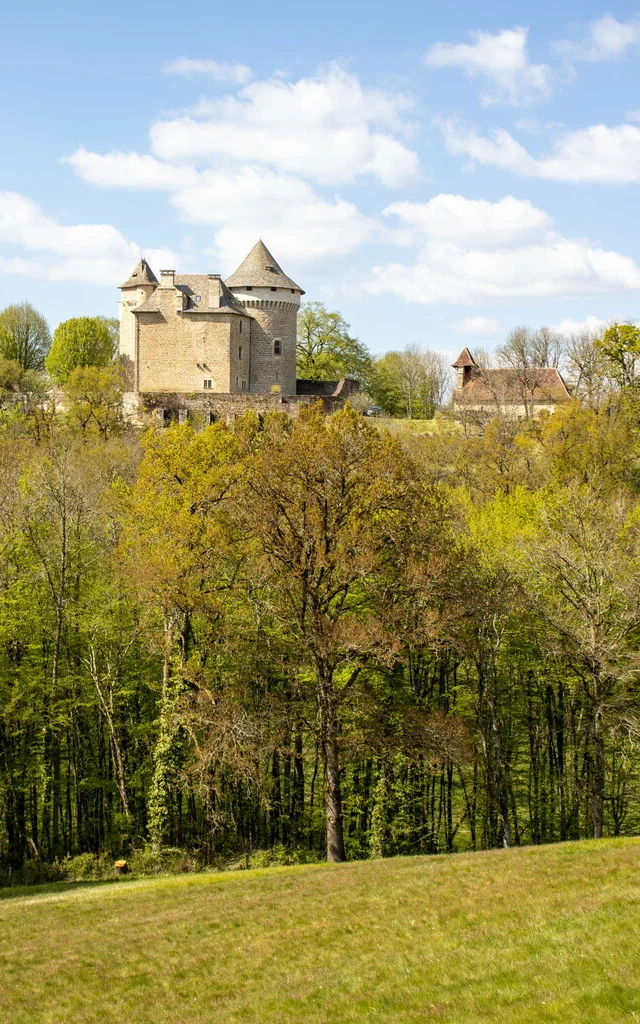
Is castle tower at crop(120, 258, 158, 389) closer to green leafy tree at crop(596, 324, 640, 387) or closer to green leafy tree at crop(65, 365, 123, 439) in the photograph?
green leafy tree at crop(65, 365, 123, 439)

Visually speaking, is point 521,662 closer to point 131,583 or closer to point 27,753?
point 131,583

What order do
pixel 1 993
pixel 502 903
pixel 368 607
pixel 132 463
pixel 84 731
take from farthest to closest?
1. pixel 132 463
2. pixel 84 731
3. pixel 368 607
4. pixel 502 903
5. pixel 1 993

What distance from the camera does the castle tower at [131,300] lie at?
75.9m

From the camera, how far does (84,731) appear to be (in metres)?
32.5

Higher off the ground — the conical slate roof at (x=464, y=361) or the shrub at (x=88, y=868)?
the conical slate roof at (x=464, y=361)

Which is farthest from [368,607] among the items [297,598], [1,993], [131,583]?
[1,993]

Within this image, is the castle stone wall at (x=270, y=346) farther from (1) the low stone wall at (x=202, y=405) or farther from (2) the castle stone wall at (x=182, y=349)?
(1) the low stone wall at (x=202, y=405)

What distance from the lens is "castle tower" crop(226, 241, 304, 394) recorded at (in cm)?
7606

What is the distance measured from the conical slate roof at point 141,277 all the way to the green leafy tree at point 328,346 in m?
18.3

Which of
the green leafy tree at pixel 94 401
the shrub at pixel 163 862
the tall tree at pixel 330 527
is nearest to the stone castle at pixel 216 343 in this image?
the green leafy tree at pixel 94 401

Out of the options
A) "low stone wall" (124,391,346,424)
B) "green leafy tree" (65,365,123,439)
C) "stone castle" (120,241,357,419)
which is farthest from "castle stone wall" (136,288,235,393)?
"green leafy tree" (65,365,123,439)

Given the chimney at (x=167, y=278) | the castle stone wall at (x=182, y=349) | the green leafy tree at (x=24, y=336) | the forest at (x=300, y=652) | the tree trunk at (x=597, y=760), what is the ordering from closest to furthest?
the forest at (x=300, y=652) < the tree trunk at (x=597, y=760) < the castle stone wall at (x=182, y=349) < the chimney at (x=167, y=278) < the green leafy tree at (x=24, y=336)

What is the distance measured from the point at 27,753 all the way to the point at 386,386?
7023cm

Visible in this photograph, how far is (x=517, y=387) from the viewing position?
7769 centimetres
